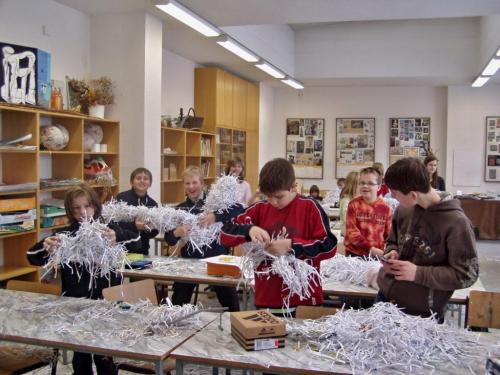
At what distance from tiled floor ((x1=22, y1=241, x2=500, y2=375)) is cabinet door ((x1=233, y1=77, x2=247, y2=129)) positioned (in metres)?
4.53

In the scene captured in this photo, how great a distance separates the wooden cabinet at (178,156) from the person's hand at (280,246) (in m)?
4.56

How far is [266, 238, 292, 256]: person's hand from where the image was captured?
242 cm

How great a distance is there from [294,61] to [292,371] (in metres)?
8.69

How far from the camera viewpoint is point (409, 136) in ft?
37.0

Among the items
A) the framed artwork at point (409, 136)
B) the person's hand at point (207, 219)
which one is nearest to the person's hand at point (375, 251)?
the person's hand at point (207, 219)

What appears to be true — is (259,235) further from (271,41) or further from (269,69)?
(271,41)

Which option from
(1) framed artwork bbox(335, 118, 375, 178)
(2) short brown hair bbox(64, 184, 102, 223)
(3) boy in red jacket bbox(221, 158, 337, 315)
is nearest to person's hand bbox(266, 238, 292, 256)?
(3) boy in red jacket bbox(221, 158, 337, 315)

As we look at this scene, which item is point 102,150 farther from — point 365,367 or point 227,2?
point 365,367

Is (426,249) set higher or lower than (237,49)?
lower

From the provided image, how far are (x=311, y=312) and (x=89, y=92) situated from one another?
392cm

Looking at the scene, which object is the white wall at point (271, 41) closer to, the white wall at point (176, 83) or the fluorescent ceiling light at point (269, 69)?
the fluorescent ceiling light at point (269, 69)

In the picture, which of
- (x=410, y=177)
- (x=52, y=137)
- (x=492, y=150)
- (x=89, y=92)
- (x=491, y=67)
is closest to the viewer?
(x=410, y=177)

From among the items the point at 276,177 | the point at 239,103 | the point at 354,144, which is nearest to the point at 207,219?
the point at 276,177

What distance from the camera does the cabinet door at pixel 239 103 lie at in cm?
932
